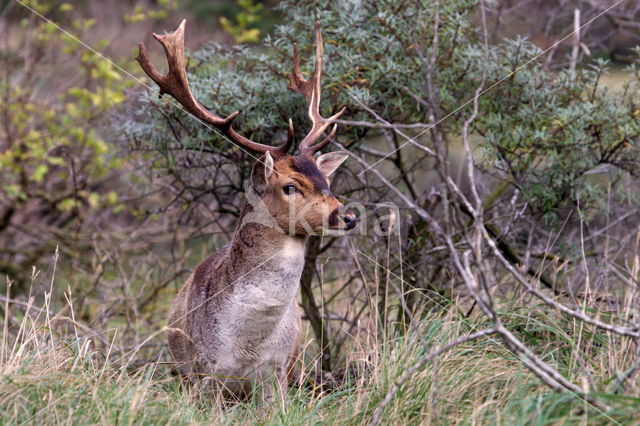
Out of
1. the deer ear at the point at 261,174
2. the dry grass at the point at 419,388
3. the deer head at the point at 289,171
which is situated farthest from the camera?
the deer ear at the point at 261,174

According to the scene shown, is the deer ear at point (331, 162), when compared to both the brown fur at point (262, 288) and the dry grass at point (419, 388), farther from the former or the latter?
the dry grass at point (419, 388)

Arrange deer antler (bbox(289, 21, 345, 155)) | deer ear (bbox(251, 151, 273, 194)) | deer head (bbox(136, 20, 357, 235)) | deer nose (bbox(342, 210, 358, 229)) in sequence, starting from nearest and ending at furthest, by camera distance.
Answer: deer nose (bbox(342, 210, 358, 229)) → deer head (bbox(136, 20, 357, 235)) → deer ear (bbox(251, 151, 273, 194)) → deer antler (bbox(289, 21, 345, 155))

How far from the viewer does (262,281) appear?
4.50 m

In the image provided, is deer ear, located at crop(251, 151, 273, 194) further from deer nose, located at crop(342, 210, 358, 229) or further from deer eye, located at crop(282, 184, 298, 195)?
deer nose, located at crop(342, 210, 358, 229)

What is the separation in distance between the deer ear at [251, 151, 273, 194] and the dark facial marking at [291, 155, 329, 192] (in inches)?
5.7

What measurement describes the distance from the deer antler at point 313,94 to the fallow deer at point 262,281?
24 centimetres

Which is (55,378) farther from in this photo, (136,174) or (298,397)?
(136,174)

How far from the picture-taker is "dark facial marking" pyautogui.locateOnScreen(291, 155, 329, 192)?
4.54 meters

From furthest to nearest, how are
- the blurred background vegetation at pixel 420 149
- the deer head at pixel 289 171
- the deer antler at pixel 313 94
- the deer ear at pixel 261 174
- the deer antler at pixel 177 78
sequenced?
the blurred background vegetation at pixel 420 149, the deer antler at pixel 313 94, the deer antler at pixel 177 78, the deer ear at pixel 261 174, the deer head at pixel 289 171

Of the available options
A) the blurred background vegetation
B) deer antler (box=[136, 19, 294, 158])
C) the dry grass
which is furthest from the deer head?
the dry grass

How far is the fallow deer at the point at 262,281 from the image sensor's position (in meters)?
4.49

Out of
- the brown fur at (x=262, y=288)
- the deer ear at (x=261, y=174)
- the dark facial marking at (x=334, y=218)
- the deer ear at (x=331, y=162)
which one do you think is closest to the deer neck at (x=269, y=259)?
the brown fur at (x=262, y=288)

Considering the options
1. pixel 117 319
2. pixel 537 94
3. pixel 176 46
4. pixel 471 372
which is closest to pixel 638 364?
pixel 471 372

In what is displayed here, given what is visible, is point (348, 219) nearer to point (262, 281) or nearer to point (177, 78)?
point (262, 281)
